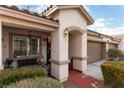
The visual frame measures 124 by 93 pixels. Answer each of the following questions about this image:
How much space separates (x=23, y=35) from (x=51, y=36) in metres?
1.87

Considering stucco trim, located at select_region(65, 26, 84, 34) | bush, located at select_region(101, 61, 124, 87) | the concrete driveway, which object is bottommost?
the concrete driveway

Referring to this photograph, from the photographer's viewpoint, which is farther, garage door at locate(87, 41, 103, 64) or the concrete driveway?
garage door at locate(87, 41, 103, 64)

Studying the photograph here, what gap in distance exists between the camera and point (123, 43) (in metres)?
22.9

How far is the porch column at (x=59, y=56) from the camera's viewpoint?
7668mm

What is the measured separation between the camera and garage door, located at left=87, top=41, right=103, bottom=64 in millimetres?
13383

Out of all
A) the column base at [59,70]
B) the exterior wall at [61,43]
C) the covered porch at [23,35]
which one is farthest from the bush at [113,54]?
the column base at [59,70]

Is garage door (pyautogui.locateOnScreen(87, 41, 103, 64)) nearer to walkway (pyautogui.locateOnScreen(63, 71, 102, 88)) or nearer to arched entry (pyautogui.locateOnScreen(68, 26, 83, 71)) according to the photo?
arched entry (pyautogui.locateOnScreen(68, 26, 83, 71))

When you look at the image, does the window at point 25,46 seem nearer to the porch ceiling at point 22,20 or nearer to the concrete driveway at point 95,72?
the porch ceiling at point 22,20

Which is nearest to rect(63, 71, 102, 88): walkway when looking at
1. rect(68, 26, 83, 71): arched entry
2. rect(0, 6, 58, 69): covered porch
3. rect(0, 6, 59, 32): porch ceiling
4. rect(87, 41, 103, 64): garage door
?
rect(68, 26, 83, 71): arched entry

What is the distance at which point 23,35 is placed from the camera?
8.50 metres

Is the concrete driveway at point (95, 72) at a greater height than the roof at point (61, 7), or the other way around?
the roof at point (61, 7)

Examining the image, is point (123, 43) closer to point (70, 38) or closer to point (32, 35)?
point (70, 38)

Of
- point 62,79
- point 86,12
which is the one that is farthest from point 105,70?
point 86,12
